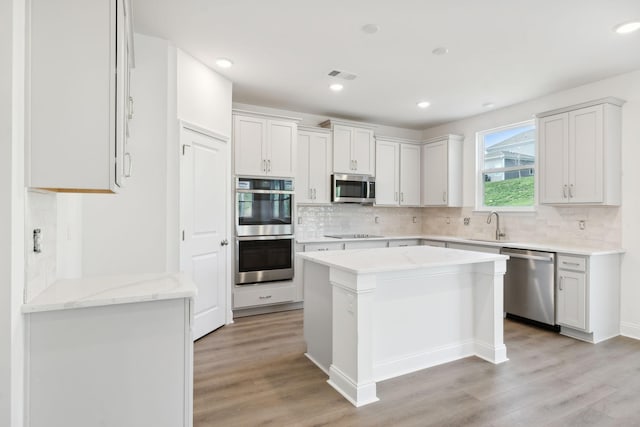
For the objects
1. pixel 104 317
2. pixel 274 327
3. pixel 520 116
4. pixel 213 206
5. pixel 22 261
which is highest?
pixel 520 116

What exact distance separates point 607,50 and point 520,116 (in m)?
1.56

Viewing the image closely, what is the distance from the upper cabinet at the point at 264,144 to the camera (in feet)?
13.8

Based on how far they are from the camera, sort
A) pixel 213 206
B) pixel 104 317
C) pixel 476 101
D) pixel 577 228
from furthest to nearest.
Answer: pixel 476 101
pixel 577 228
pixel 213 206
pixel 104 317

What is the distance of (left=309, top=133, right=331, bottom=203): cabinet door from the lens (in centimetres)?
493

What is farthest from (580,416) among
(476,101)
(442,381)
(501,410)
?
(476,101)

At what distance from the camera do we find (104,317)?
5.16 feet

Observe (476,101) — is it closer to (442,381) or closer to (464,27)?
(464,27)

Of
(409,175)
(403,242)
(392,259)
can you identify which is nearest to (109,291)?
(392,259)

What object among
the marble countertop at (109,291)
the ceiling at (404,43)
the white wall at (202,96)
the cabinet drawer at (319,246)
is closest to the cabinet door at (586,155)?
the ceiling at (404,43)

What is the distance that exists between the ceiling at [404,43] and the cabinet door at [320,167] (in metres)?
0.64

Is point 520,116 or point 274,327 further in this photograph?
point 520,116

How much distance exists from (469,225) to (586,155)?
1951 millimetres

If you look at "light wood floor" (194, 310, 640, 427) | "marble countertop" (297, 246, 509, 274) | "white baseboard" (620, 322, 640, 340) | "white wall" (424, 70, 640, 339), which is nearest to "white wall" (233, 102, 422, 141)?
"white wall" (424, 70, 640, 339)

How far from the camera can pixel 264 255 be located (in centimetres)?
430
